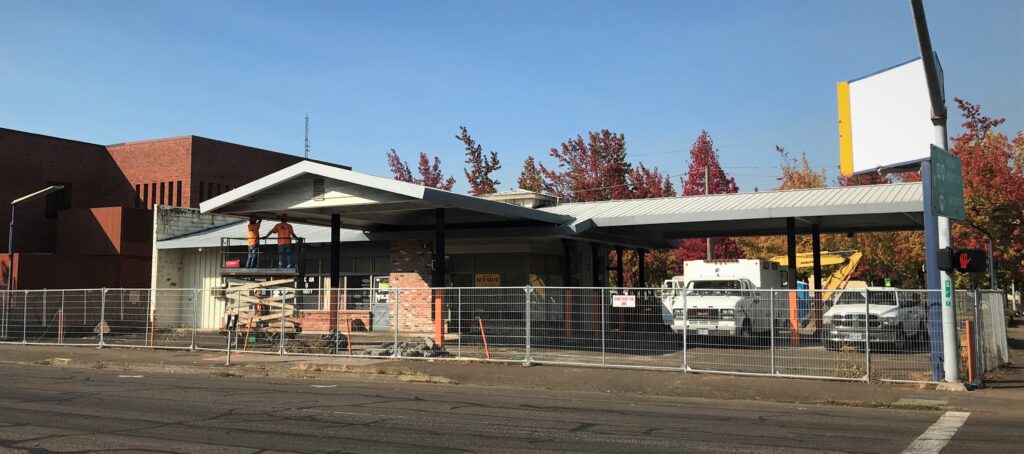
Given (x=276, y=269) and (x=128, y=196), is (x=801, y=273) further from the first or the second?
(x=128, y=196)

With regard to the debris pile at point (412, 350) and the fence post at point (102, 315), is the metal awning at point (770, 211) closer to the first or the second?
the debris pile at point (412, 350)

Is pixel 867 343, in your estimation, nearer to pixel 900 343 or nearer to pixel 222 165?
pixel 900 343

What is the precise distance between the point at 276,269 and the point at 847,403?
16.6 metres

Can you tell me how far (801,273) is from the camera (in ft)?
136

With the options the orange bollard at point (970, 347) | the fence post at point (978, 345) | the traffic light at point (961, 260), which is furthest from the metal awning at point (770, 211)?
the orange bollard at point (970, 347)

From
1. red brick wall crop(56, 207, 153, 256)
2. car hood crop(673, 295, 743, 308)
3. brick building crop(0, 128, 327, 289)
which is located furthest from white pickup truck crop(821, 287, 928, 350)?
red brick wall crop(56, 207, 153, 256)

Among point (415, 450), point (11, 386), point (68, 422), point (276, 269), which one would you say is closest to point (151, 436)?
point (68, 422)

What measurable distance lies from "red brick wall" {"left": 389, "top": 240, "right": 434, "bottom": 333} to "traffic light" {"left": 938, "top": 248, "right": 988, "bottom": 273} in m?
15.6

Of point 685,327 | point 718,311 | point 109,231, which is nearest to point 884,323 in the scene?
point 718,311

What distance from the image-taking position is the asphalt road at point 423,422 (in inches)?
344

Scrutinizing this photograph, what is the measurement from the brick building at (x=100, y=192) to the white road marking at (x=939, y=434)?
30.5m

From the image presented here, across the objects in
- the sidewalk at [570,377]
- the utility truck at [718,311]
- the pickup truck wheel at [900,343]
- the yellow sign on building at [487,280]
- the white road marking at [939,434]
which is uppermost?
the yellow sign on building at [487,280]

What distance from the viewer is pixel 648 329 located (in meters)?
16.6

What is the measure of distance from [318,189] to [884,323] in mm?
13582
